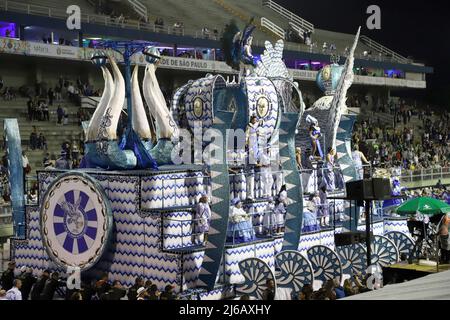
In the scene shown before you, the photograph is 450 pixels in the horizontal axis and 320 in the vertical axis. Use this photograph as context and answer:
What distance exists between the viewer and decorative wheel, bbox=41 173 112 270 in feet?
49.0

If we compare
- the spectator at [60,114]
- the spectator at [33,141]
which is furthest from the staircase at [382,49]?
the spectator at [33,141]

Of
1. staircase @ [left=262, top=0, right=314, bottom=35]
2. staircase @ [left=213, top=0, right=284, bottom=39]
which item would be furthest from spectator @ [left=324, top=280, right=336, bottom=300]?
staircase @ [left=262, top=0, right=314, bottom=35]

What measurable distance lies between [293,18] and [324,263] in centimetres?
3753

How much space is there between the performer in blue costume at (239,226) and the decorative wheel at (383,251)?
9.11 ft

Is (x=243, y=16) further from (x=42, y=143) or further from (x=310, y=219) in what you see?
(x=310, y=219)

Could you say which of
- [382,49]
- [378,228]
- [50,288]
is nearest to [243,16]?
[382,49]

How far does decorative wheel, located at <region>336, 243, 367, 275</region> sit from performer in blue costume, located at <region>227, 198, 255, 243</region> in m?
2.09

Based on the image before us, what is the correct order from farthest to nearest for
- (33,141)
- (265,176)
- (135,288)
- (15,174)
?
(33,141) < (265,176) < (15,174) < (135,288)

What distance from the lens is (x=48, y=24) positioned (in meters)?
32.8

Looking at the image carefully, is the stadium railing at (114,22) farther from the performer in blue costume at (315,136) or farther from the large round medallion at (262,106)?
the large round medallion at (262,106)

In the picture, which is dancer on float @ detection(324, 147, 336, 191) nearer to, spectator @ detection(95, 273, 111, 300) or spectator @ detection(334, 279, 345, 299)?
spectator @ detection(334, 279, 345, 299)

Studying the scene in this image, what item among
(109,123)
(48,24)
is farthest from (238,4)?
(109,123)

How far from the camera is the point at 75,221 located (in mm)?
15289

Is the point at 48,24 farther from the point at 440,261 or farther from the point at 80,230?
the point at 440,261
